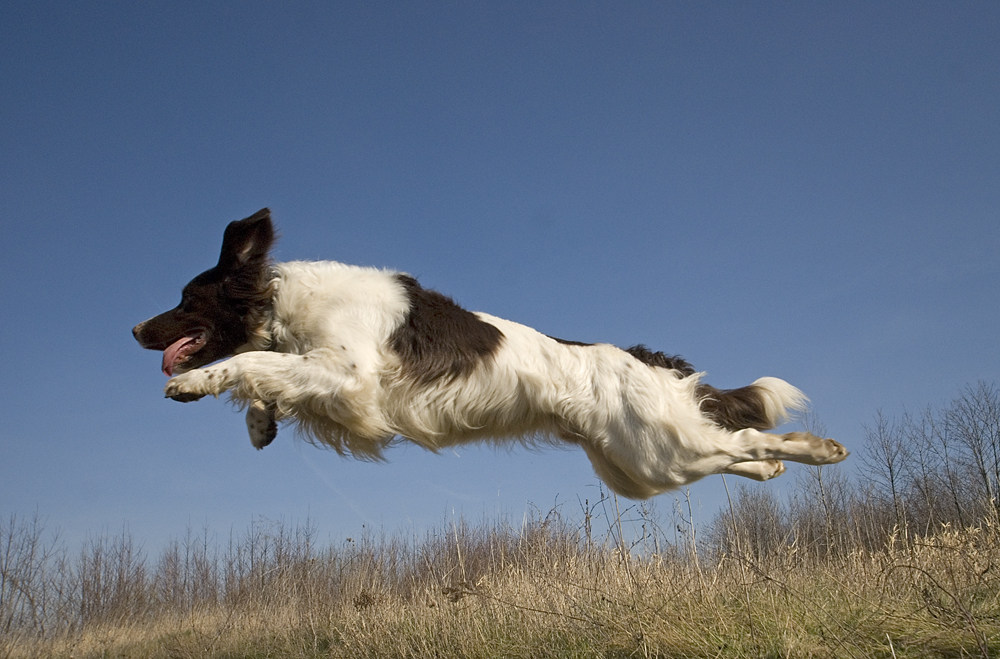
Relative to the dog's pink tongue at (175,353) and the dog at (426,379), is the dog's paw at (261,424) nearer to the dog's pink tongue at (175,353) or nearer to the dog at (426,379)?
the dog at (426,379)

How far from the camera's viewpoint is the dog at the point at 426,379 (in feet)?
16.4

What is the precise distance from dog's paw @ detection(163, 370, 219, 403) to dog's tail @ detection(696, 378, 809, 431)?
349 cm

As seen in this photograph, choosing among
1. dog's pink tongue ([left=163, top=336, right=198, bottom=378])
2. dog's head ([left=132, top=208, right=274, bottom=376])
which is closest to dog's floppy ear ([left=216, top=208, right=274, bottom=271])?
dog's head ([left=132, top=208, right=274, bottom=376])

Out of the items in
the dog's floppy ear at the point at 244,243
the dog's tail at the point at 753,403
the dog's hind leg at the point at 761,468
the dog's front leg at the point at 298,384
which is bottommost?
the dog's hind leg at the point at 761,468

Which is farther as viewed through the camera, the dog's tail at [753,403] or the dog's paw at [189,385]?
the dog's tail at [753,403]

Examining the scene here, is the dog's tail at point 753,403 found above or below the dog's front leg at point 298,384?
below

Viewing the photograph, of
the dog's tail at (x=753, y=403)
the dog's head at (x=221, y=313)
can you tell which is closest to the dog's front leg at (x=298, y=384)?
the dog's head at (x=221, y=313)

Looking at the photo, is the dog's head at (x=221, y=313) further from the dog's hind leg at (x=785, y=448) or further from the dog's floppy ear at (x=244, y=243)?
the dog's hind leg at (x=785, y=448)

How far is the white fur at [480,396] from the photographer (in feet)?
16.3

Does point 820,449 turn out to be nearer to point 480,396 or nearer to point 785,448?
point 785,448

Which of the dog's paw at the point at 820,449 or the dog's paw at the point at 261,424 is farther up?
the dog's paw at the point at 261,424

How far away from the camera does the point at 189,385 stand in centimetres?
482

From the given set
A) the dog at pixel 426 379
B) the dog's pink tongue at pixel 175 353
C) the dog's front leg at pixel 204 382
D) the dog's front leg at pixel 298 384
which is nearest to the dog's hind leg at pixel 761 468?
the dog at pixel 426 379

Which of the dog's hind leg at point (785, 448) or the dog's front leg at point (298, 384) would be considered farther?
the dog's hind leg at point (785, 448)
